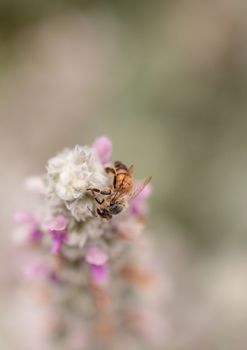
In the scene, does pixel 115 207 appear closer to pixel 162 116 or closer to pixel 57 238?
pixel 57 238

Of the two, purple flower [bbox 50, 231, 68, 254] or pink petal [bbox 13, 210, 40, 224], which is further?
pink petal [bbox 13, 210, 40, 224]

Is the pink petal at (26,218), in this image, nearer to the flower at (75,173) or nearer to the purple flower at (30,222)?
the purple flower at (30,222)

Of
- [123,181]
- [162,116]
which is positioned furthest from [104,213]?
[162,116]

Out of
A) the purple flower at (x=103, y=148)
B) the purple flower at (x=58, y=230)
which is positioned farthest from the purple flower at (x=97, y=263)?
the purple flower at (x=103, y=148)

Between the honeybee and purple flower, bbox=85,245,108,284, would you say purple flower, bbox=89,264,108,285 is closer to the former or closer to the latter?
purple flower, bbox=85,245,108,284

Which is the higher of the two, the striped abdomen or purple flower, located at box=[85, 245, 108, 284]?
the striped abdomen

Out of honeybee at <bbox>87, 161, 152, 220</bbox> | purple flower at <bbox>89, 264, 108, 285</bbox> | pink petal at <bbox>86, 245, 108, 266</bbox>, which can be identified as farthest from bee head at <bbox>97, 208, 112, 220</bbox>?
purple flower at <bbox>89, 264, 108, 285</bbox>
